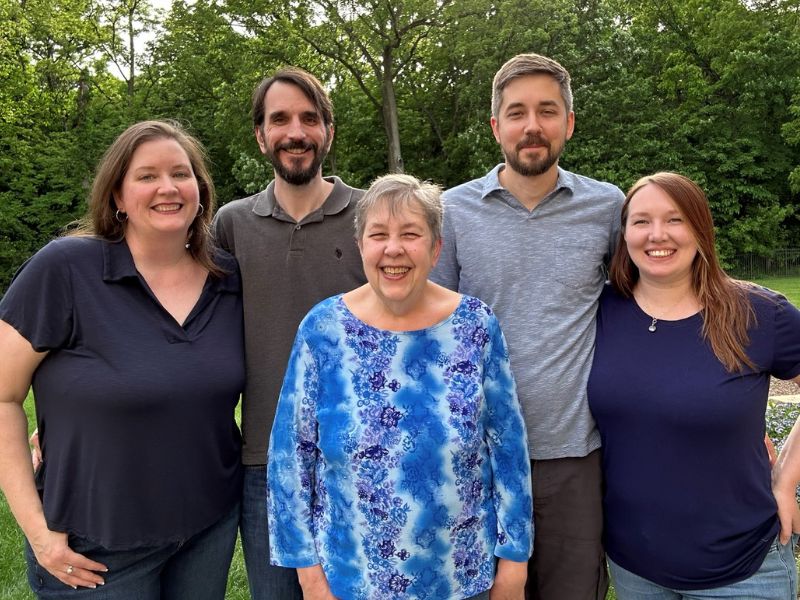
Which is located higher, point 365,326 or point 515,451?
point 365,326

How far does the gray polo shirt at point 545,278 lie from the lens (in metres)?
2.91

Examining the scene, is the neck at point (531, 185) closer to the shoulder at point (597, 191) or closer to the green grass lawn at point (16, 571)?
the shoulder at point (597, 191)

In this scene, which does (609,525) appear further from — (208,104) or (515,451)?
(208,104)

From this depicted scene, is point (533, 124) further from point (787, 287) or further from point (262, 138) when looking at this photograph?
point (787, 287)

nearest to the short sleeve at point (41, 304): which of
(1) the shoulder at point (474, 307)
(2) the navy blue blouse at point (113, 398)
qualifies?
(2) the navy blue blouse at point (113, 398)

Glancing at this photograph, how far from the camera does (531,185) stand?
3076mm

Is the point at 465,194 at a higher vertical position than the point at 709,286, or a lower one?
higher

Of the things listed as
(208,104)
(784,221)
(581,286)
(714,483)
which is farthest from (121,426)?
(784,221)

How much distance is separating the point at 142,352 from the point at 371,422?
89cm

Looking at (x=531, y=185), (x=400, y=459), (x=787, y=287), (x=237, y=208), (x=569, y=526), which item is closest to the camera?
(x=400, y=459)

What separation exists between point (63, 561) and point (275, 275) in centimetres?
136

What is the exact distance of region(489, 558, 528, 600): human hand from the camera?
2506 millimetres

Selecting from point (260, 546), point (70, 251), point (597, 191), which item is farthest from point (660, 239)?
point (70, 251)

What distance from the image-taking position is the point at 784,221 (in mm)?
30953
